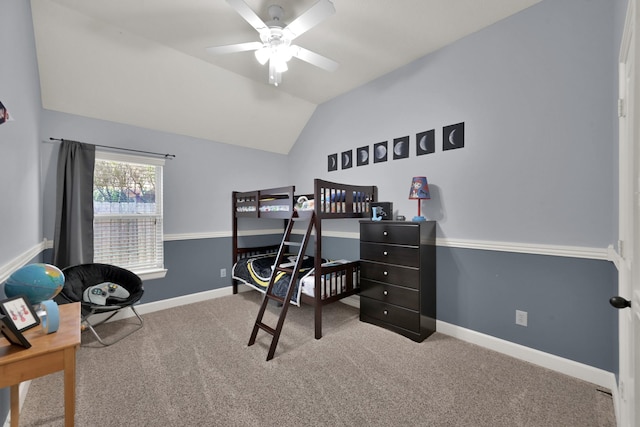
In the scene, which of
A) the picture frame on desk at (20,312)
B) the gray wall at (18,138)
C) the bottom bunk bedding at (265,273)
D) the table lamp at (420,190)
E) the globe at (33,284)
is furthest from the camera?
the bottom bunk bedding at (265,273)

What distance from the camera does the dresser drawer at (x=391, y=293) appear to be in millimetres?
2528

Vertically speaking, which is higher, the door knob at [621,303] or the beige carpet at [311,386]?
the door knob at [621,303]

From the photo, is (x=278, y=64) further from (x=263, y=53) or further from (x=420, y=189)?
(x=420, y=189)

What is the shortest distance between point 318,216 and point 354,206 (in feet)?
1.91

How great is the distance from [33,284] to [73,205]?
177 centimetres

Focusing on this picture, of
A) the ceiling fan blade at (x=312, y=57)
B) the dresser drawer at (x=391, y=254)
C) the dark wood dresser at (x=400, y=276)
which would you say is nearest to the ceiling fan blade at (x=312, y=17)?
the ceiling fan blade at (x=312, y=57)

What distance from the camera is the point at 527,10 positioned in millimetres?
2182

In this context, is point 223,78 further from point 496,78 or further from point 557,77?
point 557,77

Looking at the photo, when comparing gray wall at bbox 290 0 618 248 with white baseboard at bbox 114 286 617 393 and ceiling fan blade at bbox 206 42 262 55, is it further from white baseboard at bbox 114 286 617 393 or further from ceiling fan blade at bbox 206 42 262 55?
ceiling fan blade at bbox 206 42 262 55

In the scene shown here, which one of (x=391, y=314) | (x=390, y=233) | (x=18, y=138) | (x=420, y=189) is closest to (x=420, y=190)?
(x=420, y=189)

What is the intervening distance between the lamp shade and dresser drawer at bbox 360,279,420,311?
882mm

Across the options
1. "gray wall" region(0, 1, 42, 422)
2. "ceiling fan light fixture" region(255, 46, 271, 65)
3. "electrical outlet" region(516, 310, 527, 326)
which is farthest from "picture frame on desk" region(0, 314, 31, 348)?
"electrical outlet" region(516, 310, 527, 326)

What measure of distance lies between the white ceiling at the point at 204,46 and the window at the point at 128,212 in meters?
0.50

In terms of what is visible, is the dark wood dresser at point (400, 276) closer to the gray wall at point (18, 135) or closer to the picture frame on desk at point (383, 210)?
the picture frame on desk at point (383, 210)
